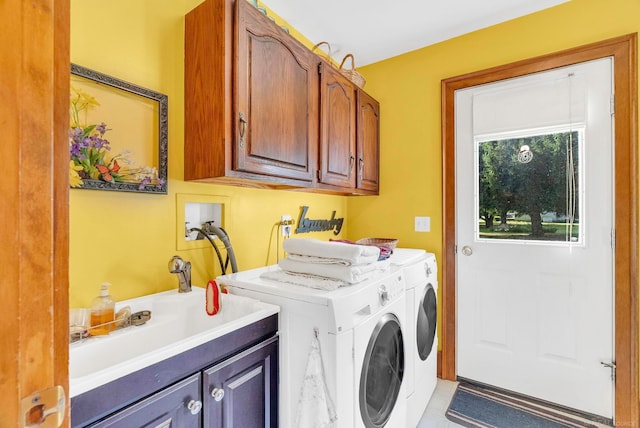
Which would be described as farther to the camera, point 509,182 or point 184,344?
point 509,182

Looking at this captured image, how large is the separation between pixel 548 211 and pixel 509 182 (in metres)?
0.28

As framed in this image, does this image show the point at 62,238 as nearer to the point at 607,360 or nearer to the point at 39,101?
the point at 39,101

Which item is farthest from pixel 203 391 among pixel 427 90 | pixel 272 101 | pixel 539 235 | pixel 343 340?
pixel 427 90

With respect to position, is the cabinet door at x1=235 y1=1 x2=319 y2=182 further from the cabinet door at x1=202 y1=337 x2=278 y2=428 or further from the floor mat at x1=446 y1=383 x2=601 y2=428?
the floor mat at x1=446 y1=383 x2=601 y2=428

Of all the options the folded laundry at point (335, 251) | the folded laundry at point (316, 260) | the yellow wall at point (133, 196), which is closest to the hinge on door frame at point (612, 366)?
the folded laundry at point (335, 251)

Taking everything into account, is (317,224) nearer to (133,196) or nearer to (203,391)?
(133,196)

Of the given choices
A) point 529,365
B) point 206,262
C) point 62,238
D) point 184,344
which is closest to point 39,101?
point 62,238

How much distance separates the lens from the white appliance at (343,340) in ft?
3.59

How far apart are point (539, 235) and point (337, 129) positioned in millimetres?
1449

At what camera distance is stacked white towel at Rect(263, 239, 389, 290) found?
128cm

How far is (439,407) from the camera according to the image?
191 cm

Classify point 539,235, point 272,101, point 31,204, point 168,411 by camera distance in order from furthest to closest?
point 539,235, point 272,101, point 168,411, point 31,204

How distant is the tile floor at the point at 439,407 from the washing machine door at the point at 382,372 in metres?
0.50

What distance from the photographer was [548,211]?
6.31ft
